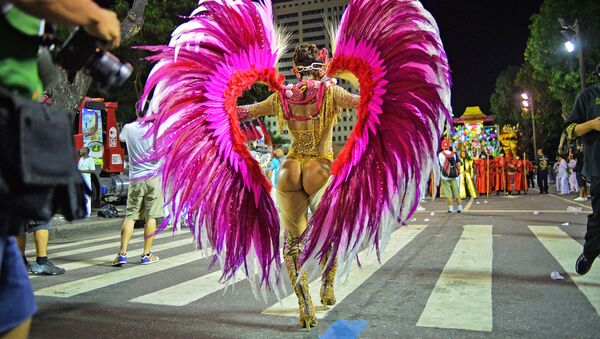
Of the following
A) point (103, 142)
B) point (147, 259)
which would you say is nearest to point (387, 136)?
point (147, 259)

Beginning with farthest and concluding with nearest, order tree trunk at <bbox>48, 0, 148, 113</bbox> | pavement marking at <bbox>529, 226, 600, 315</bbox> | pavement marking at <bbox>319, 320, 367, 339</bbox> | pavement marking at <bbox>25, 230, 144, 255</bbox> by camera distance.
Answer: tree trunk at <bbox>48, 0, 148, 113</bbox> < pavement marking at <bbox>25, 230, 144, 255</bbox> < pavement marking at <bbox>529, 226, 600, 315</bbox> < pavement marking at <bbox>319, 320, 367, 339</bbox>

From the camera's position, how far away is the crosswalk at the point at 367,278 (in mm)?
4016

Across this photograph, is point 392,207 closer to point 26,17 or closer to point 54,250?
point 26,17

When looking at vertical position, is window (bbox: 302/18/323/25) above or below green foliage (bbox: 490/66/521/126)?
below

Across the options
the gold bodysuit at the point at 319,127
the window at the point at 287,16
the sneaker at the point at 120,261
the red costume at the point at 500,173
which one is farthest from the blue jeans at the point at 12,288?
the red costume at the point at 500,173

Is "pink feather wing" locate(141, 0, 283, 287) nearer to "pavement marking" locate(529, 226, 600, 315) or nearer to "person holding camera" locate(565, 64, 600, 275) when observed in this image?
"pavement marking" locate(529, 226, 600, 315)

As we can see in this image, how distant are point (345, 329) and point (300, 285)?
1.48ft

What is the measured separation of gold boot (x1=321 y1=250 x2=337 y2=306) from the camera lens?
253 centimetres

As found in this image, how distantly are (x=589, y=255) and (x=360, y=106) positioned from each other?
2732 mm

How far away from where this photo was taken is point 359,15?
388cm

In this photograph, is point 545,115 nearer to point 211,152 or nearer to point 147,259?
point 147,259

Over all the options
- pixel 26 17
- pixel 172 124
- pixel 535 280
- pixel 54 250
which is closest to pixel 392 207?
pixel 172 124

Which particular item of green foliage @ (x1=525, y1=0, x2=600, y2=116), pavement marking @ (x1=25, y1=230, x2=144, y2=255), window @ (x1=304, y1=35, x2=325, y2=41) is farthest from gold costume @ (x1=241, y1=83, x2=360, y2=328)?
green foliage @ (x1=525, y1=0, x2=600, y2=116)

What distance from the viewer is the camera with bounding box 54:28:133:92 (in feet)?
5.47
